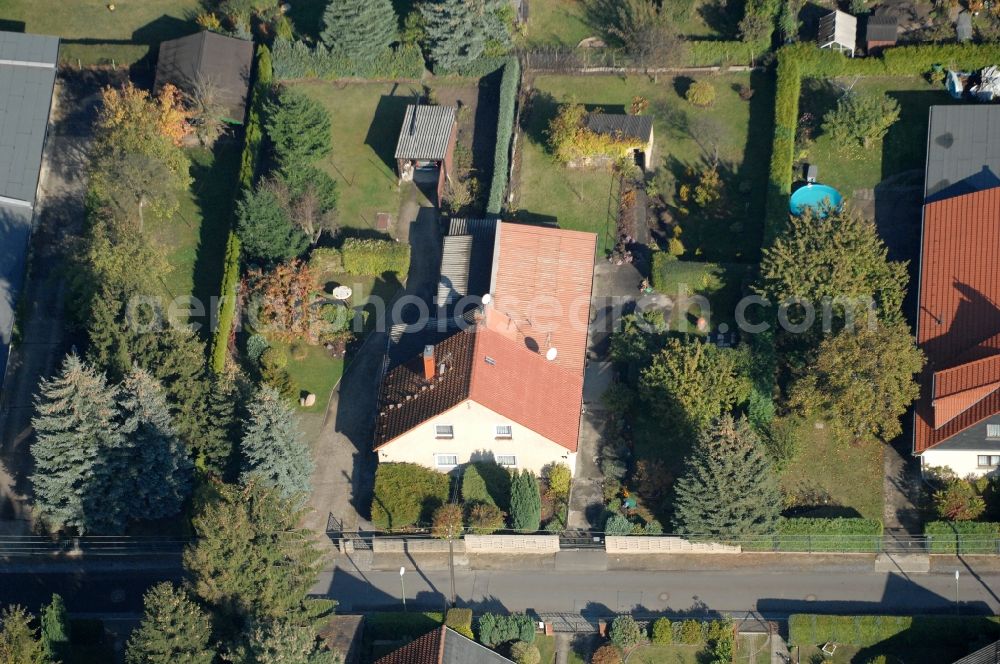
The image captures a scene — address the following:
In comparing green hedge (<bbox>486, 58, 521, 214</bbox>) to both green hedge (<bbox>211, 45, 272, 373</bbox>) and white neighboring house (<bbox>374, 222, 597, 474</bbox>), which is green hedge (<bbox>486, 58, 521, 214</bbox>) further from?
green hedge (<bbox>211, 45, 272, 373</bbox>)

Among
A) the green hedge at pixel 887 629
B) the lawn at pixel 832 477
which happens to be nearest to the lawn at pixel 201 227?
the lawn at pixel 832 477

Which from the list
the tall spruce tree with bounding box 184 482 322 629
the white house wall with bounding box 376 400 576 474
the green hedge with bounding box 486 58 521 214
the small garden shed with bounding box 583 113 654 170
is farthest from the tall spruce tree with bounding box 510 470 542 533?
the small garden shed with bounding box 583 113 654 170

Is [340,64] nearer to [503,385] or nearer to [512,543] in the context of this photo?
[503,385]

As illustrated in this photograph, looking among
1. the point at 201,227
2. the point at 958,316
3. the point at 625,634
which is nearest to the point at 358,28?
the point at 201,227

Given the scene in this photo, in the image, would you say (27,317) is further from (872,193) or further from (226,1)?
(872,193)

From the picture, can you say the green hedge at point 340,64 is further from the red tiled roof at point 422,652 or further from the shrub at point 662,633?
the shrub at point 662,633
